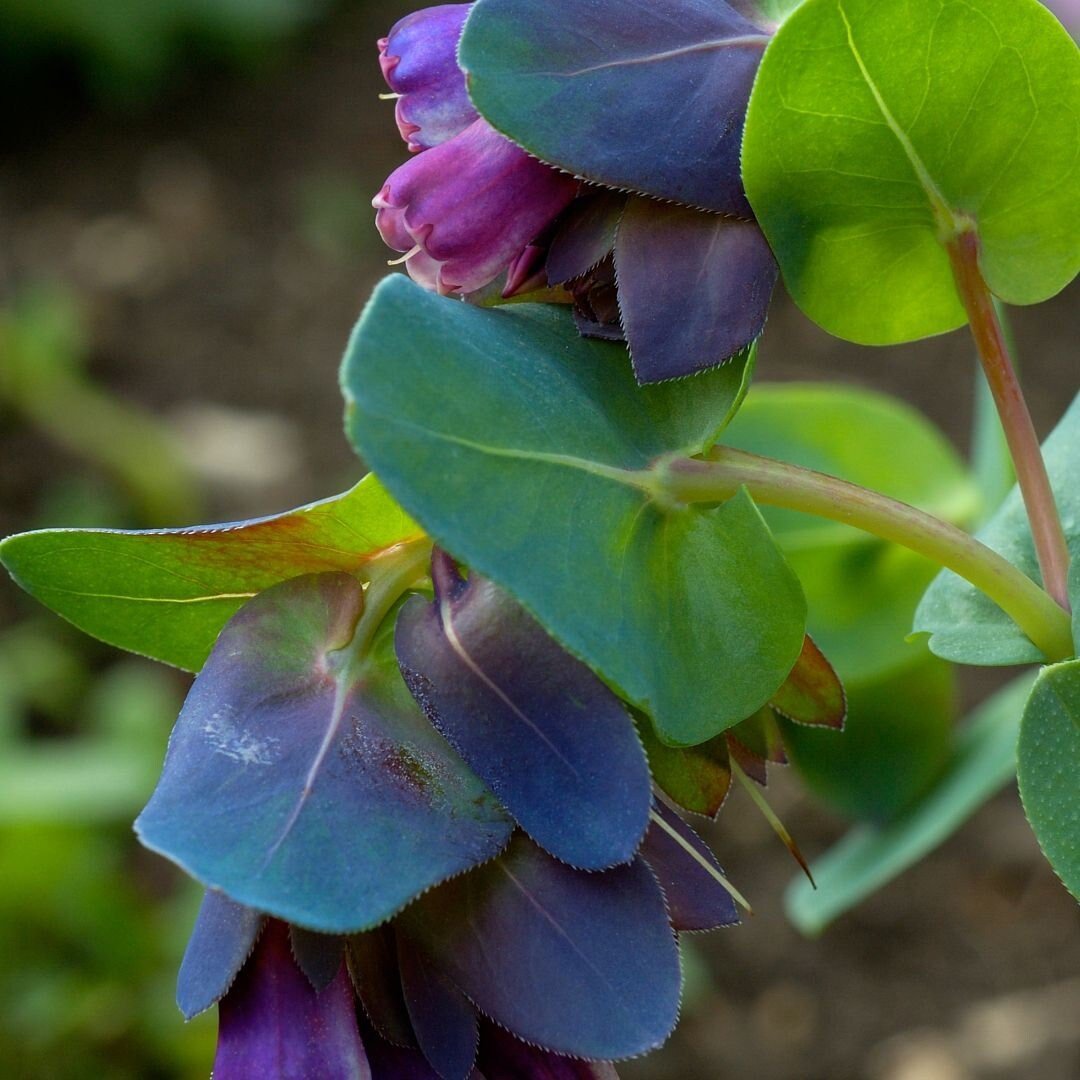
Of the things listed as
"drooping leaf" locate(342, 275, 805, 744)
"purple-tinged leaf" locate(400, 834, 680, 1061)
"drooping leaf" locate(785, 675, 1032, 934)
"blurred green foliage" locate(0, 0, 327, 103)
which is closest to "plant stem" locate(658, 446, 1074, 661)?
"drooping leaf" locate(342, 275, 805, 744)

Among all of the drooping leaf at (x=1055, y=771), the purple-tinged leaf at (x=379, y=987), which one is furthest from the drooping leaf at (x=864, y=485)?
the purple-tinged leaf at (x=379, y=987)

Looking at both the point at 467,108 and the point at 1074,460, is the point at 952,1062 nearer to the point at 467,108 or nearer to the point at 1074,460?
the point at 1074,460

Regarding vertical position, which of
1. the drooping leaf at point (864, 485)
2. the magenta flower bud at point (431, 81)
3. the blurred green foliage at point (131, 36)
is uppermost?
the magenta flower bud at point (431, 81)

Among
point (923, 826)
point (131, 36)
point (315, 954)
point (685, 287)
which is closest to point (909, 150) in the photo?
point (685, 287)

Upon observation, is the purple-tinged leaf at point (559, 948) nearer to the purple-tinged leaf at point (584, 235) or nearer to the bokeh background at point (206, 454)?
the purple-tinged leaf at point (584, 235)

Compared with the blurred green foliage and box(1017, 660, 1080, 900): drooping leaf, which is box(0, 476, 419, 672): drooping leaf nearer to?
box(1017, 660, 1080, 900): drooping leaf
